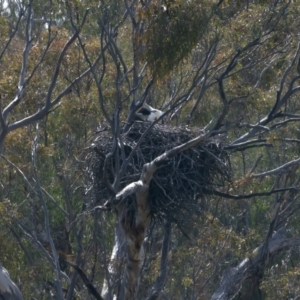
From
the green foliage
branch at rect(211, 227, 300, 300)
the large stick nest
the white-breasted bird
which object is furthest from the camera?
branch at rect(211, 227, 300, 300)

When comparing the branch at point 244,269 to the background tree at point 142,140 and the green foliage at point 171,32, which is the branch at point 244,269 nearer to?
the background tree at point 142,140

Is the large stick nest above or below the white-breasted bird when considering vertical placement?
below

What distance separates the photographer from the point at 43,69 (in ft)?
39.5

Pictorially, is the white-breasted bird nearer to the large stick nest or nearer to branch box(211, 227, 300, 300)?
the large stick nest

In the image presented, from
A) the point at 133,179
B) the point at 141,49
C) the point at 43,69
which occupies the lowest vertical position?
the point at 133,179

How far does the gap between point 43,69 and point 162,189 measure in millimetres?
4740

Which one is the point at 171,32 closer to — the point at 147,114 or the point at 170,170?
the point at 170,170

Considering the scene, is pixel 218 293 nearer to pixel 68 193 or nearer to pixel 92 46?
pixel 68 193

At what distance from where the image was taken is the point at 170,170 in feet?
26.7

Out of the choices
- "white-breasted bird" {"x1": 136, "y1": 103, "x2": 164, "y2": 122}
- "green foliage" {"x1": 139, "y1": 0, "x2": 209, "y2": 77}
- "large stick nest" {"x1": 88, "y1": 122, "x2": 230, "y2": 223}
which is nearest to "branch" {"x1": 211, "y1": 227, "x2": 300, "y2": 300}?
"large stick nest" {"x1": 88, "y1": 122, "x2": 230, "y2": 223}

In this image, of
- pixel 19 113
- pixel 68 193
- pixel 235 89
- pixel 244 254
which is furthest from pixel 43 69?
pixel 244 254

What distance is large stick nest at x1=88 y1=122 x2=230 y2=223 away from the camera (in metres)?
8.09

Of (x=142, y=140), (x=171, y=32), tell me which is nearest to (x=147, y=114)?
(x=142, y=140)

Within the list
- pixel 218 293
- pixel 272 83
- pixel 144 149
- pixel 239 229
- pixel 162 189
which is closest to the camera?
pixel 162 189
